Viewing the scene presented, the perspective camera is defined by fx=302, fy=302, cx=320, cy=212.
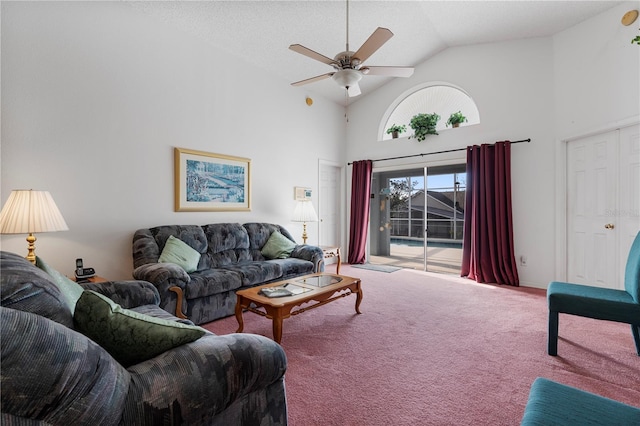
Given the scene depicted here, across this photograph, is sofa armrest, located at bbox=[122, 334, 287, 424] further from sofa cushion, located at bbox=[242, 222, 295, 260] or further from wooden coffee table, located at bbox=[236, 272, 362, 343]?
sofa cushion, located at bbox=[242, 222, 295, 260]

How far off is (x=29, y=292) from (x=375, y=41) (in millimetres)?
2607

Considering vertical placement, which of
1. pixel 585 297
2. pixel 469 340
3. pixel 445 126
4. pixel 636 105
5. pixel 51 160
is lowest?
pixel 469 340

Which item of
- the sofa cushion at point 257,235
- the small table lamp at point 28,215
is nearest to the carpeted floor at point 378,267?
the sofa cushion at point 257,235

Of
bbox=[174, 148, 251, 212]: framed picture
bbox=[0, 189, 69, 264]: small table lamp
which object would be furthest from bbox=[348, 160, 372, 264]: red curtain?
bbox=[0, 189, 69, 264]: small table lamp

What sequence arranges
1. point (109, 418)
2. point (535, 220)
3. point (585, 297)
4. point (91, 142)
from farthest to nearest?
1. point (535, 220)
2. point (91, 142)
3. point (585, 297)
4. point (109, 418)

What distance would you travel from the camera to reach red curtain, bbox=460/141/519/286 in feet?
14.7

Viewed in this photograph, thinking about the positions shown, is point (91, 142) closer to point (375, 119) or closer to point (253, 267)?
point (253, 267)

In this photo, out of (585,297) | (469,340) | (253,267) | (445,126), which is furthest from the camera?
(445,126)

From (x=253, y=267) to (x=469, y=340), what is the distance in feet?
7.62

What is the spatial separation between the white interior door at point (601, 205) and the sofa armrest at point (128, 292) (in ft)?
16.2

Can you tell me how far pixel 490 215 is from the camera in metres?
4.60

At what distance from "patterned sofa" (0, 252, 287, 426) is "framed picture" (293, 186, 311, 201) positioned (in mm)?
4157

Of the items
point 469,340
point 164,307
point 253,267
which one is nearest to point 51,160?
point 164,307

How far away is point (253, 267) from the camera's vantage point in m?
3.54
